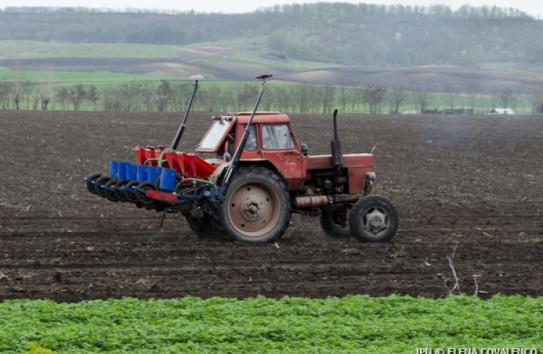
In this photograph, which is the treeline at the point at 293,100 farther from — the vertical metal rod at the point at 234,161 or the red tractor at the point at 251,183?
the vertical metal rod at the point at 234,161

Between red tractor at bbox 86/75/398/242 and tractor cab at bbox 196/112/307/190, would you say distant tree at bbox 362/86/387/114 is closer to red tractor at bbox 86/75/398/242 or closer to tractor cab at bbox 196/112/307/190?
red tractor at bbox 86/75/398/242

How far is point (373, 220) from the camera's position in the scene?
1483 cm

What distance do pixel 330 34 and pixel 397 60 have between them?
79.4ft

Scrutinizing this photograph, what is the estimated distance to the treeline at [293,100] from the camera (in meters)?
59.7

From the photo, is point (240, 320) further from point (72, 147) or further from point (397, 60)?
point (397, 60)

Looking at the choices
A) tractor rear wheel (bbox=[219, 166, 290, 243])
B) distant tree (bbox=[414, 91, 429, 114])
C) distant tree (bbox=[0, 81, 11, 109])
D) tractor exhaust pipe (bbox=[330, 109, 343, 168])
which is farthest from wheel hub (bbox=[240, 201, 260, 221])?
distant tree (bbox=[0, 81, 11, 109])

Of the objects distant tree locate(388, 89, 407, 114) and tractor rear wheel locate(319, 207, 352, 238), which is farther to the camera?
distant tree locate(388, 89, 407, 114)

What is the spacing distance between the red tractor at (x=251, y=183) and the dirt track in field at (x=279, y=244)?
0.40m

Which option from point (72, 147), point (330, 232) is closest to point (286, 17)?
point (72, 147)

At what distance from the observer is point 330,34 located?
62.7m

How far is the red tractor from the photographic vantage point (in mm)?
14109

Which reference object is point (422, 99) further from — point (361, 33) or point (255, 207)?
point (255, 207)

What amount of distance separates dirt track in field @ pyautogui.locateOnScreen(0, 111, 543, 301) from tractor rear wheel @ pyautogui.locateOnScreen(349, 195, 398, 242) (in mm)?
290

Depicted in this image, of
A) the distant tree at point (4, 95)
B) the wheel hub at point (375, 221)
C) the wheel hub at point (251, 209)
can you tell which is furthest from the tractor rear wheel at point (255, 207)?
the distant tree at point (4, 95)
